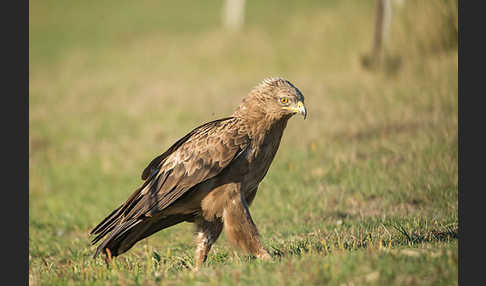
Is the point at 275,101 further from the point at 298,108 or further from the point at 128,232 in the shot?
the point at 128,232

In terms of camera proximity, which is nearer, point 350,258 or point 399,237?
point 350,258

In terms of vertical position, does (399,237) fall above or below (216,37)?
below

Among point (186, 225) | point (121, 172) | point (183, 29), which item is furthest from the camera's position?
point (183, 29)

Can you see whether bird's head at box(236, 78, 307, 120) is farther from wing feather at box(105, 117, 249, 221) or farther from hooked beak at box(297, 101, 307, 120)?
wing feather at box(105, 117, 249, 221)

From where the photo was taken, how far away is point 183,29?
29906 millimetres

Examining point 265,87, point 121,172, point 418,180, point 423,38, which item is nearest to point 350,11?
point 423,38

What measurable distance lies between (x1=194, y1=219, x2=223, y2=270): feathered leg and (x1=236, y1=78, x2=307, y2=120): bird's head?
119 cm

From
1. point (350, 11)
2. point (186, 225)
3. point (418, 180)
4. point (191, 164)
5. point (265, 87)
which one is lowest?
point (186, 225)

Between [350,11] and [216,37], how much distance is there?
248 inches

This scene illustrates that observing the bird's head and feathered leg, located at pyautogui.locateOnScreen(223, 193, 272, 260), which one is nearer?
feathered leg, located at pyautogui.locateOnScreen(223, 193, 272, 260)

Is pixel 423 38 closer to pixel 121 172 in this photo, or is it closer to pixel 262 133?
pixel 121 172

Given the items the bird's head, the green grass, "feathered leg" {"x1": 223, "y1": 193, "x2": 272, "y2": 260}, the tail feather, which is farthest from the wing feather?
the green grass

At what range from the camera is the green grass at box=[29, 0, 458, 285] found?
16.2 ft

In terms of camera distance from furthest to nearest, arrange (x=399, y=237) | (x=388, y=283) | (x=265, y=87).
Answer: (x=265, y=87) → (x=399, y=237) → (x=388, y=283)
